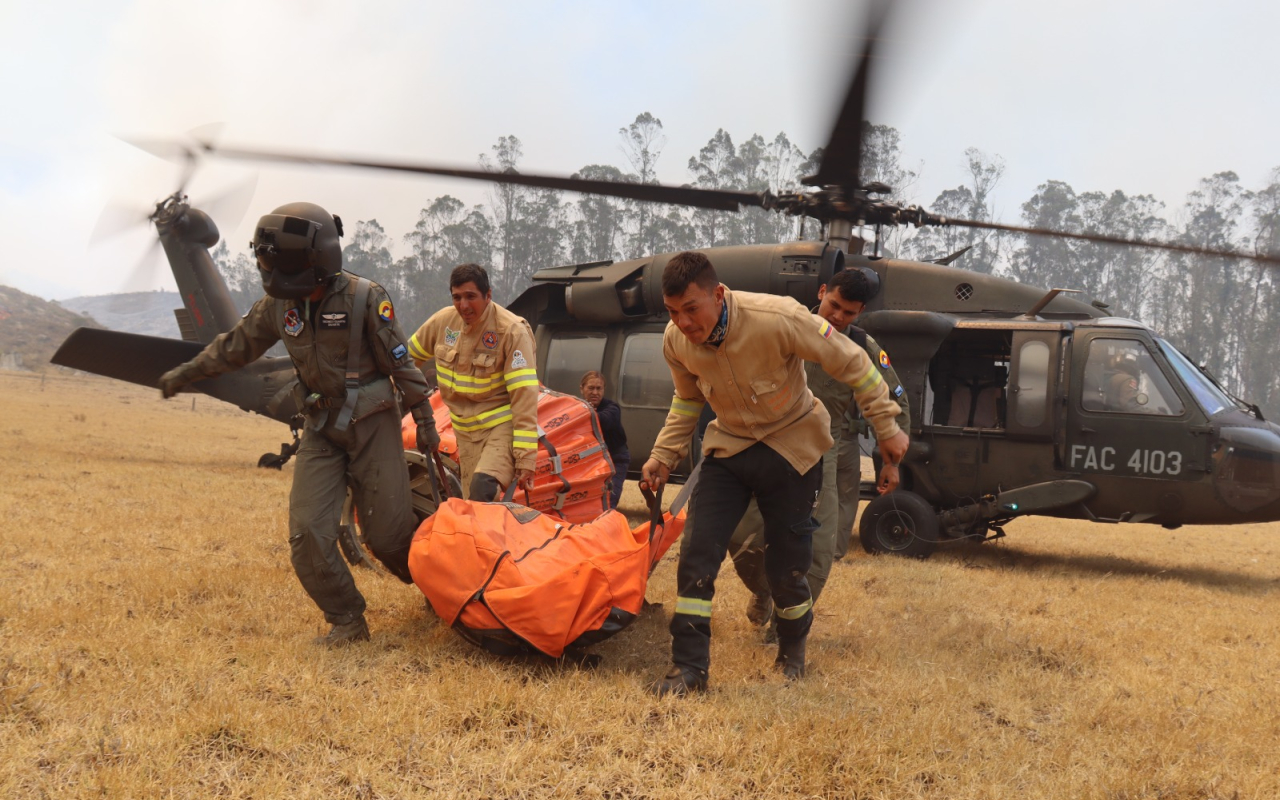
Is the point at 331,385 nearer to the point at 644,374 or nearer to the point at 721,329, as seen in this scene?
the point at 721,329

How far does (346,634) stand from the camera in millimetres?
4098

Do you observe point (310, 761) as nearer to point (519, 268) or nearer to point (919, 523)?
point (919, 523)

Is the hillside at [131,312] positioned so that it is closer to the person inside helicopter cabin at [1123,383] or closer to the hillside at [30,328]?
the hillside at [30,328]

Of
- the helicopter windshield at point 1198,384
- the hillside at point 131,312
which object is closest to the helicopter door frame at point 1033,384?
the helicopter windshield at point 1198,384

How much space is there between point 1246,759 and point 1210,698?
0.82 m

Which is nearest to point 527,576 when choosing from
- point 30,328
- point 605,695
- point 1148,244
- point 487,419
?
point 605,695

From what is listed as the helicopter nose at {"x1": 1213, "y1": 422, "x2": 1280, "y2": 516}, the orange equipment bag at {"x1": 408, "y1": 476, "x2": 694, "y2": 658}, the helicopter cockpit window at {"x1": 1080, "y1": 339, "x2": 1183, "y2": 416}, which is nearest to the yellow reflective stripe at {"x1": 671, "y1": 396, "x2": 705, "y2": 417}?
the orange equipment bag at {"x1": 408, "y1": 476, "x2": 694, "y2": 658}

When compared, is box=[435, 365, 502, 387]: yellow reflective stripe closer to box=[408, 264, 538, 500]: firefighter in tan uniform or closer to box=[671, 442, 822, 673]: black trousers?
box=[408, 264, 538, 500]: firefighter in tan uniform

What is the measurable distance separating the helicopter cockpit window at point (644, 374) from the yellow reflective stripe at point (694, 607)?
A: 5205 millimetres

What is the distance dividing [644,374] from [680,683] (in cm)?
563

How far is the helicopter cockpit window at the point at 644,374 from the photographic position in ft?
29.3

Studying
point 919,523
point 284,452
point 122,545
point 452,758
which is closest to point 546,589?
point 452,758

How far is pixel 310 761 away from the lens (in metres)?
2.79

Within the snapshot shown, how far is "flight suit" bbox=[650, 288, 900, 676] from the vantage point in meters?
3.62
